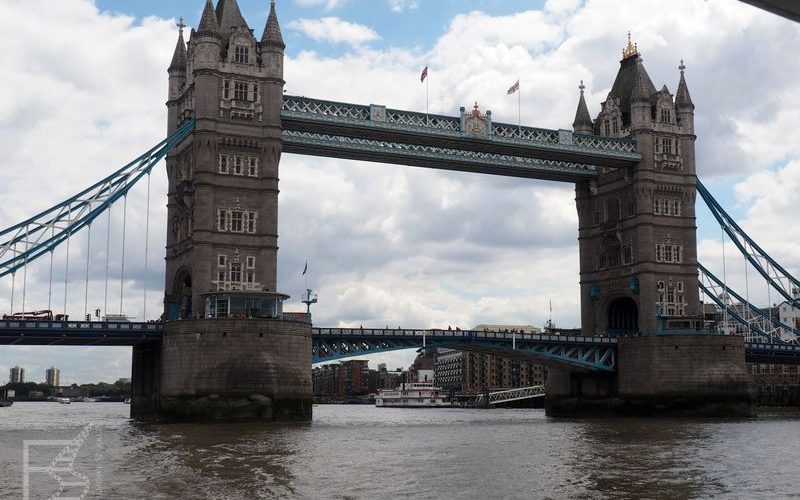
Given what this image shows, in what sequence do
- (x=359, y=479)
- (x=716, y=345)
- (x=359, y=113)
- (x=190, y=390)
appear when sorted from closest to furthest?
1. (x=359, y=479)
2. (x=190, y=390)
3. (x=359, y=113)
4. (x=716, y=345)

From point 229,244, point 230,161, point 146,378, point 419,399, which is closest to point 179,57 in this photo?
point 230,161

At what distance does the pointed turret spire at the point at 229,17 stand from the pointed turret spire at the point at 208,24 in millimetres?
1185

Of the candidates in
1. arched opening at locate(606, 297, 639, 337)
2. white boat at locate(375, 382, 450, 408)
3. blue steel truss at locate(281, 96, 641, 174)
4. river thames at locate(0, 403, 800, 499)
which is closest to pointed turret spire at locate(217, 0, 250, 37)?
blue steel truss at locate(281, 96, 641, 174)

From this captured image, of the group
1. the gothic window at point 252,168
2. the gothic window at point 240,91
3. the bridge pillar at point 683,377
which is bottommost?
the bridge pillar at point 683,377

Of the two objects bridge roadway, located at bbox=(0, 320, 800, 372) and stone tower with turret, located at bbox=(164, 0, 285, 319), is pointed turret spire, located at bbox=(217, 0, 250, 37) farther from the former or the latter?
bridge roadway, located at bbox=(0, 320, 800, 372)

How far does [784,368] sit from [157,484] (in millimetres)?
145005

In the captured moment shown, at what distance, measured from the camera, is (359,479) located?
3691 centimetres

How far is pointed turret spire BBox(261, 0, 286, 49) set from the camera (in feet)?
267

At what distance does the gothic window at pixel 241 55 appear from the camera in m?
80.6

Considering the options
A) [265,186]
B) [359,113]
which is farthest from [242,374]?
[359,113]

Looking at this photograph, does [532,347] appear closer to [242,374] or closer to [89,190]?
[242,374]

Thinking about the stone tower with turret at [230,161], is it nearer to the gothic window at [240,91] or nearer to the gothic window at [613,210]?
the gothic window at [240,91]

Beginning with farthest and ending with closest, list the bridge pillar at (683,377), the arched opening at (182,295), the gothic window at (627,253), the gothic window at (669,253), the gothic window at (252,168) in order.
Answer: the gothic window at (627,253)
the gothic window at (669,253)
the bridge pillar at (683,377)
the arched opening at (182,295)
the gothic window at (252,168)

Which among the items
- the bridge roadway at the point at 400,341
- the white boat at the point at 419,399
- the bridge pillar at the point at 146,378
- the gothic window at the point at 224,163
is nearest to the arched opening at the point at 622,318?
the bridge roadway at the point at 400,341
